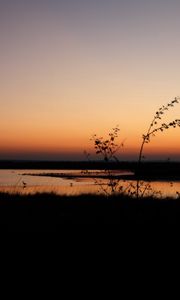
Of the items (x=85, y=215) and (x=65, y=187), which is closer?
(x=85, y=215)

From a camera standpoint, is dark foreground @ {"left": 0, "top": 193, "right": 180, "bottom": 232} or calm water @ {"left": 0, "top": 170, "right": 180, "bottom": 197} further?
calm water @ {"left": 0, "top": 170, "right": 180, "bottom": 197}

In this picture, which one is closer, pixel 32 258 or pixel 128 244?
pixel 32 258

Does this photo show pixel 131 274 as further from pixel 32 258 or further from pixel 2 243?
pixel 2 243

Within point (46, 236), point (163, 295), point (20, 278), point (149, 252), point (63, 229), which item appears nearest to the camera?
point (163, 295)

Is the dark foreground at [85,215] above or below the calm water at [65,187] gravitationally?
below

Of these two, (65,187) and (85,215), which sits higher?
(65,187)

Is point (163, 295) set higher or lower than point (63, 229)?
lower

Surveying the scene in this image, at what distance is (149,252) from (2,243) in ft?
11.2

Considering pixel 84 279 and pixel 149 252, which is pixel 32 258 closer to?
pixel 84 279

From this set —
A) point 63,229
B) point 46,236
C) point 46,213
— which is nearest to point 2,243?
point 46,236

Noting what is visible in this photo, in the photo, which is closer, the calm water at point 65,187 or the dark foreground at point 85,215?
the dark foreground at point 85,215

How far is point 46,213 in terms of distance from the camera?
54.8 ft

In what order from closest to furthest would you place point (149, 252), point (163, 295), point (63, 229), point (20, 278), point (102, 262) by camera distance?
point (163, 295) → point (20, 278) → point (102, 262) → point (149, 252) → point (63, 229)

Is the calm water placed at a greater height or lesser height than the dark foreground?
greater
